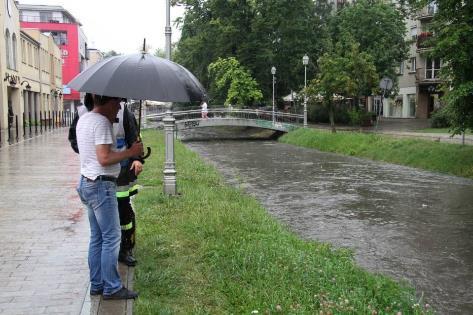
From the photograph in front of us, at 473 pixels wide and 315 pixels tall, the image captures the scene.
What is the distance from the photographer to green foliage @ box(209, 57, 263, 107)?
126 ft

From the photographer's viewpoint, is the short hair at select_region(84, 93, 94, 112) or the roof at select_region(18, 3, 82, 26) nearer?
the short hair at select_region(84, 93, 94, 112)

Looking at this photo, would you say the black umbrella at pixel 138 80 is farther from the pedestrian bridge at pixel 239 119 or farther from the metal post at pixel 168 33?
the pedestrian bridge at pixel 239 119

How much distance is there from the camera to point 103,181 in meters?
4.49

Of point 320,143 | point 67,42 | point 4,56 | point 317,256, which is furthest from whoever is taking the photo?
point 67,42

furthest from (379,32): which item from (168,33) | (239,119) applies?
(168,33)

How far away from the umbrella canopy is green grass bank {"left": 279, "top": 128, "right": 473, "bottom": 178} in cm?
1311

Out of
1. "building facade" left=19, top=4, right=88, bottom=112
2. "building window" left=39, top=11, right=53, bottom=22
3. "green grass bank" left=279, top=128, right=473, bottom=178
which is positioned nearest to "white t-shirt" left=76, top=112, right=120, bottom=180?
"green grass bank" left=279, top=128, right=473, bottom=178

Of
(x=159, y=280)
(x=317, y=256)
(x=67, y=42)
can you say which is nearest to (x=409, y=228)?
(x=317, y=256)

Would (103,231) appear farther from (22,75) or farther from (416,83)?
(416,83)

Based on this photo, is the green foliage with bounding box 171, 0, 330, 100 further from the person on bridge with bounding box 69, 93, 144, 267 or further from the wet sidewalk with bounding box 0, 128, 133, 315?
the person on bridge with bounding box 69, 93, 144, 267

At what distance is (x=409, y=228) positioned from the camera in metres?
9.20

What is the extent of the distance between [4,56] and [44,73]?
620 inches

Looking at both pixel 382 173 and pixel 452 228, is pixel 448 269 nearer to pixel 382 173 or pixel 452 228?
pixel 452 228

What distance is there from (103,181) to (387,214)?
7274 mm
